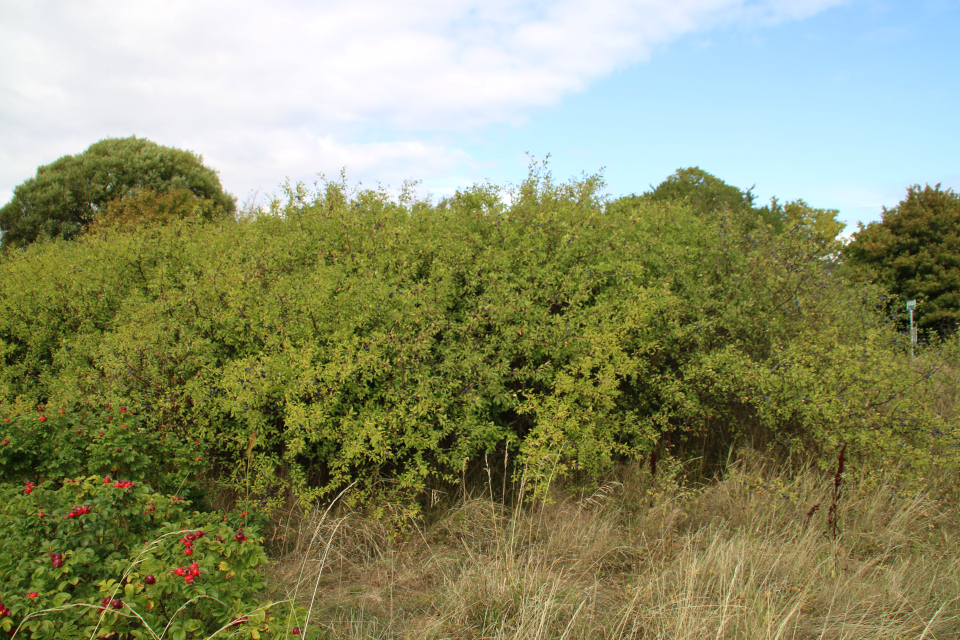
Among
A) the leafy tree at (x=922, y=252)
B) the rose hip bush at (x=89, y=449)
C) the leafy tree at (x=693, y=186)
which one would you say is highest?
the leafy tree at (x=693, y=186)

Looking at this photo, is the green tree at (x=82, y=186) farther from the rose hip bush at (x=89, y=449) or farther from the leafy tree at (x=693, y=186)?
the rose hip bush at (x=89, y=449)

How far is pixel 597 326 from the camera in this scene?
4.40 metres

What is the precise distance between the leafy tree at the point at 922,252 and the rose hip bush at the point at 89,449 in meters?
16.7

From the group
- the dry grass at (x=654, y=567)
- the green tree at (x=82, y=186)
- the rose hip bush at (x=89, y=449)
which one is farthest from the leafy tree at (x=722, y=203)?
the green tree at (x=82, y=186)

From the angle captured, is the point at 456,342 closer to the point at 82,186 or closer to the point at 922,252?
the point at 922,252

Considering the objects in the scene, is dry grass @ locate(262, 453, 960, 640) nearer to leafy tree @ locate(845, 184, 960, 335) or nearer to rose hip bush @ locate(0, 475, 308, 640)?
rose hip bush @ locate(0, 475, 308, 640)

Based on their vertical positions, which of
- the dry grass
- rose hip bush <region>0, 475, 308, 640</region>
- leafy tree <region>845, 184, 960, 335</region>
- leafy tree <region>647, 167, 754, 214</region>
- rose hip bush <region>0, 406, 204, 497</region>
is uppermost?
leafy tree <region>647, 167, 754, 214</region>

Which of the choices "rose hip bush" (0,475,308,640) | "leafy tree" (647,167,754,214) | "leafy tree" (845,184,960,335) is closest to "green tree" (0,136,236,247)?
"leafy tree" (647,167,754,214)

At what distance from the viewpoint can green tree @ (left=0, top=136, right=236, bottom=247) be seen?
64.9 ft

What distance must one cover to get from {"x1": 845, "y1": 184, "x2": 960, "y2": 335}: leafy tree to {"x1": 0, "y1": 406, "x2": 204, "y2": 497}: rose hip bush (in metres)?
16.7

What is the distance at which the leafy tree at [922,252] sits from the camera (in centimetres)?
1555

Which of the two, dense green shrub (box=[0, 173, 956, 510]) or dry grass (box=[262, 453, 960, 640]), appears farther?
dense green shrub (box=[0, 173, 956, 510])

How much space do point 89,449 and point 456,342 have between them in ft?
7.43

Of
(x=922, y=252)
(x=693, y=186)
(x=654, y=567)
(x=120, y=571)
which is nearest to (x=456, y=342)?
(x=654, y=567)
